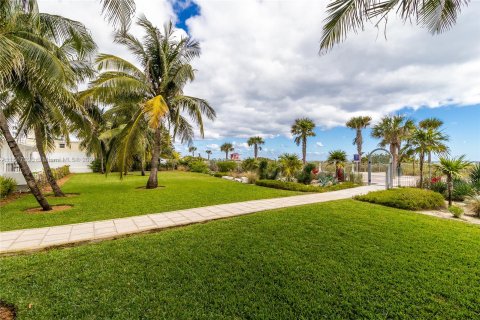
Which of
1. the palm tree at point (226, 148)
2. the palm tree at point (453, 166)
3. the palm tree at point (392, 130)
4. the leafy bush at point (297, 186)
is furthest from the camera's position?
the palm tree at point (226, 148)

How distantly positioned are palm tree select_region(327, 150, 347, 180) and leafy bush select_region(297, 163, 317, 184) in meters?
1.91

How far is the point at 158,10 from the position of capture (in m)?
5.63

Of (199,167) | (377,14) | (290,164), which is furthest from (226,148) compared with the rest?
(377,14)

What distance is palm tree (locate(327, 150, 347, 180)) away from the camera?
15.5 metres

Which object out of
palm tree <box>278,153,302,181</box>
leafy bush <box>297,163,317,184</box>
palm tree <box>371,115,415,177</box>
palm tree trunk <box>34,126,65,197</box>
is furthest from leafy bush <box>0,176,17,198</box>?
palm tree <box>371,115,415,177</box>

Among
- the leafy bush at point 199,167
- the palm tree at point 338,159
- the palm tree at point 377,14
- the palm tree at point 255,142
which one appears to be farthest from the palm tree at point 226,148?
the palm tree at point 377,14

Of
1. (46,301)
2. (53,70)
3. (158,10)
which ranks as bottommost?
(46,301)

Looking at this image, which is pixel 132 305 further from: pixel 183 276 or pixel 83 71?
pixel 83 71

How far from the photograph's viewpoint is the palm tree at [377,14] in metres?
3.44

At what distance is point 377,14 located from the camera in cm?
351

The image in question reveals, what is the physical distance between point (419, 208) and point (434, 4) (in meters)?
6.78

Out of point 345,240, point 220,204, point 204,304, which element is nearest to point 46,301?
point 204,304

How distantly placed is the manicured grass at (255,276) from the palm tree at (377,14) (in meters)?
3.90

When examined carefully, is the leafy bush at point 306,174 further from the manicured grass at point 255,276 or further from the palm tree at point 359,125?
the palm tree at point 359,125
